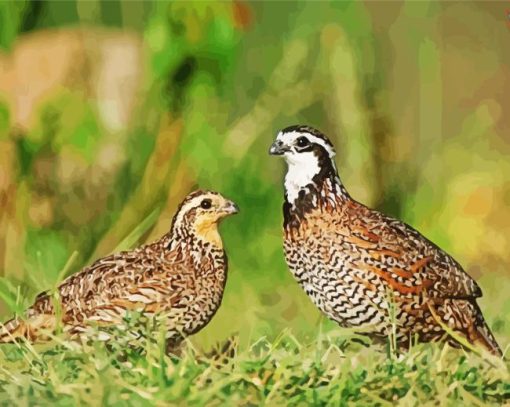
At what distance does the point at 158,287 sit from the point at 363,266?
2.09 feet

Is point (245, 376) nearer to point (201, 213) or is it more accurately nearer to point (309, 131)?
point (201, 213)

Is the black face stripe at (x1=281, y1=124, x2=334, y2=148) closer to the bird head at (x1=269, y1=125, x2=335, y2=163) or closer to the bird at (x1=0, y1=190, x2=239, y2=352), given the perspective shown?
the bird head at (x1=269, y1=125, x2=335, y2=163)

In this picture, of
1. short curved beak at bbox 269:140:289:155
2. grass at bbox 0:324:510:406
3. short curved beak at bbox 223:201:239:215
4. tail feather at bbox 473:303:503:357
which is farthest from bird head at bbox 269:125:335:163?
tail feather at bbox 473:303:503:357

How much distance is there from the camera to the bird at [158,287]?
4465 millimetres

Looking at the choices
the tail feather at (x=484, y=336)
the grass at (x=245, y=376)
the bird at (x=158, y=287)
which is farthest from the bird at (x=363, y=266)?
the bird at (x=158, y=287)

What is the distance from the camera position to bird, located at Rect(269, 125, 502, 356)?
450 cm

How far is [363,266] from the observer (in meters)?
4.56

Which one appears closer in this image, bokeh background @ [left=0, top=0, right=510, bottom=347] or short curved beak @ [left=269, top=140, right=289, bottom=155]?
short curved beak @ [left=269, top=140, right=289, bottom=155]

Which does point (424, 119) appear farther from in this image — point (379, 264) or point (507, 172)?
point (379, 264)

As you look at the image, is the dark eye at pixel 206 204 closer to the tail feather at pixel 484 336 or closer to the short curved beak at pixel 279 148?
the short curved beak at pixel 279 148

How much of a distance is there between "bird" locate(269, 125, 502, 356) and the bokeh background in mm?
507

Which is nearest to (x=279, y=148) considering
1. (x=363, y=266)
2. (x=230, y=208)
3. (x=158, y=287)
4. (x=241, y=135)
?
(x=230, y=208)

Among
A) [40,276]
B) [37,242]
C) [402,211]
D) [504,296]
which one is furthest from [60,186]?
[504,296]

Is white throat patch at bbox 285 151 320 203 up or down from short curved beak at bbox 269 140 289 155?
down
